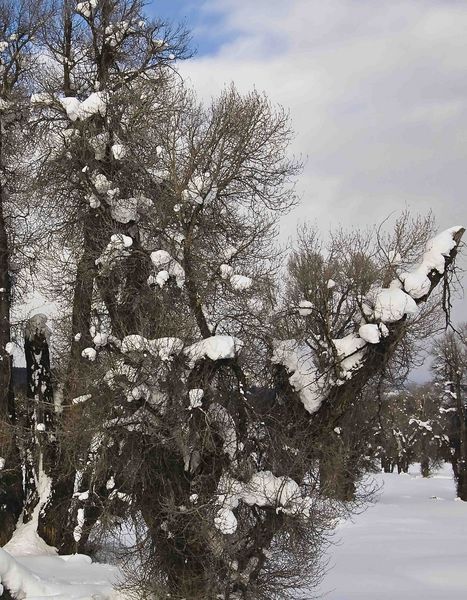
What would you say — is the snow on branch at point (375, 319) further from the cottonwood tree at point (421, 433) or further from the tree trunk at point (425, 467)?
the tree trunk at point (425, 467)

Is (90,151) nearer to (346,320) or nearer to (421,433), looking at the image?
(346,320)

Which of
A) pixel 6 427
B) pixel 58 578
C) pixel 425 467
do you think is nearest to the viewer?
pixel 58 578

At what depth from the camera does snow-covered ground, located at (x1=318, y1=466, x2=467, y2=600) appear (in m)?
19.5

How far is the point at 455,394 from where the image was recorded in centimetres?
4716

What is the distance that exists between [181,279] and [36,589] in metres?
5.38

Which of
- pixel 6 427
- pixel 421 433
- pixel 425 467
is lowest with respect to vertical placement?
pixel 425 467

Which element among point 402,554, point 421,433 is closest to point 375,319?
point 402,554

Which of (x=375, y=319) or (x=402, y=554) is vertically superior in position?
(x=375, y=319)

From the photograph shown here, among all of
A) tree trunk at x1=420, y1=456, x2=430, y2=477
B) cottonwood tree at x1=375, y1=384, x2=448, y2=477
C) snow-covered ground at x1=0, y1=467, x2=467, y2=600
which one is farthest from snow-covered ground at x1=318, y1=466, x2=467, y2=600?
tree trunk at x1=420, y1=456, x2=430, y2=477

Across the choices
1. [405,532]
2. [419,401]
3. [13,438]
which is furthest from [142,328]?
[419,401]

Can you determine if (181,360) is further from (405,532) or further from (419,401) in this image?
(419,401)

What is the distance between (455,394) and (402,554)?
2249 centimetres

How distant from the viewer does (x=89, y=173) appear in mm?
15289

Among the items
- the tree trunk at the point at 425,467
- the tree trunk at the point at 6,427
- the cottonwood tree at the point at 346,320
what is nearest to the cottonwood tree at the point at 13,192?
the tree trunk at the point at 6,427
